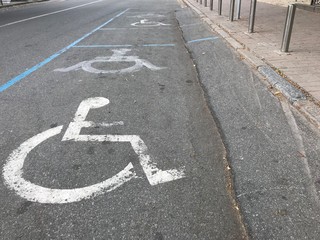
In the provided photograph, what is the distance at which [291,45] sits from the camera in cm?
688

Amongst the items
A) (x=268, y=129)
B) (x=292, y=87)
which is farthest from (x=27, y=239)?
(x=292, y=87)

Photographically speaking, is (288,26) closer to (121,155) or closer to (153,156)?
(153,156)

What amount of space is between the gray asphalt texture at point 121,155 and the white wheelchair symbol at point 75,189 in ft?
0.20

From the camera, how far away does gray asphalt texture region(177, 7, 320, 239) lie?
2.26 meters

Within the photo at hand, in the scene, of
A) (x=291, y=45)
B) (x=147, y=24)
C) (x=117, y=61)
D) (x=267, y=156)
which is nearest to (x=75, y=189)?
(x=267, y=156)

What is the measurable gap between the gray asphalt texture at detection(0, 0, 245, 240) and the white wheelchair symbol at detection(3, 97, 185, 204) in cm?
Result: 6

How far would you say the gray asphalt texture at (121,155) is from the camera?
2227 mm

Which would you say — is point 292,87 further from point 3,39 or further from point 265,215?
point 3,39

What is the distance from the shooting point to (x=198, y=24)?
1089cm

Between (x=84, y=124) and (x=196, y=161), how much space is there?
59.5 inches

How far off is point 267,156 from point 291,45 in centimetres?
475

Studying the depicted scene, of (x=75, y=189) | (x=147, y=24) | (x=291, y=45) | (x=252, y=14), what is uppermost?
(x=252, y=14)

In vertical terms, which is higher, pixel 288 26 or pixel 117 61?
pixel 288 26

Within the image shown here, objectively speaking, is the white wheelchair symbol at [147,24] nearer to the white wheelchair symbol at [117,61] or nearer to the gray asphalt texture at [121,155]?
the white wheelchair symbol at [117,61]
